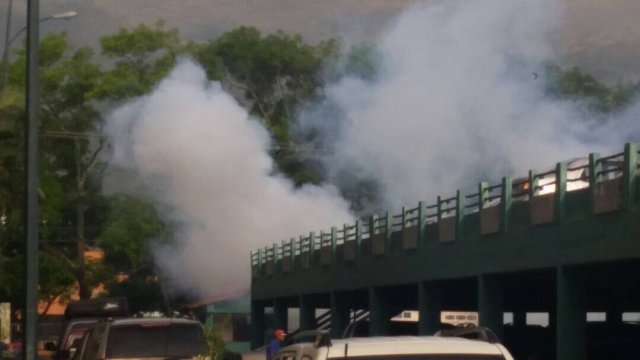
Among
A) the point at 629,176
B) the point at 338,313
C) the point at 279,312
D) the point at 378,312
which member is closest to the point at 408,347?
the point at 629,176

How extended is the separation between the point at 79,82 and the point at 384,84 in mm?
17785

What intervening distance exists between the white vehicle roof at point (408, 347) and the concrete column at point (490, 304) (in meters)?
21.9

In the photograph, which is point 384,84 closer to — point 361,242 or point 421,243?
point 361,242

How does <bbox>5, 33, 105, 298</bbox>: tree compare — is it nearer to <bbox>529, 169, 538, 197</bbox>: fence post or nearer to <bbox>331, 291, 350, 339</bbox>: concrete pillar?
<bbox>331, 291, 350, 339</bbox>: concrete pillar

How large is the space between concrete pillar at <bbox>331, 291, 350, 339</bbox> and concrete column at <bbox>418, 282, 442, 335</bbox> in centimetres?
932

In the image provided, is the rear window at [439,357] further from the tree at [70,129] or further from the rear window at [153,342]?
the tree at [70,129]

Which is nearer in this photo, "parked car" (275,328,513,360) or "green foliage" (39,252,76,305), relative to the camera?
"parked car" (275,328,513,360)

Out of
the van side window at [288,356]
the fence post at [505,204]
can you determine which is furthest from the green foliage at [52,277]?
the van side window at [288,356]

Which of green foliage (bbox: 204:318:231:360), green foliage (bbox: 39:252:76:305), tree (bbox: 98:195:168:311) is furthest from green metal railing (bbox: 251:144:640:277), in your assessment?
green foliage (bbox: 39:252:76:305)

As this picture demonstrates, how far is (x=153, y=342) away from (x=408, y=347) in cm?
940

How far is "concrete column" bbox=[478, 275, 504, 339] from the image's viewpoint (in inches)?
1232

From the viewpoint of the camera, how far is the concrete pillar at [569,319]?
2725cm

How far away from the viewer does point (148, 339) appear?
1833 cm

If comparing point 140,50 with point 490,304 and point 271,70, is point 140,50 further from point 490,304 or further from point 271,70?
point 490,304
